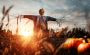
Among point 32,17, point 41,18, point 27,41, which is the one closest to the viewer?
point 27,41

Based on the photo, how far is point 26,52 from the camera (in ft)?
17.4

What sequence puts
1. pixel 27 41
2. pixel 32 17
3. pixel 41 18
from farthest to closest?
1. pixel 32 17
2. pixel 41 18
3. pixel 27 41

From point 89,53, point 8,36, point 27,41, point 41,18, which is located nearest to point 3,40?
point 8,36

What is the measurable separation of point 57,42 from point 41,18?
6.14 feet

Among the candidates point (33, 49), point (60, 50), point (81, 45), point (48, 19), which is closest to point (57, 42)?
point (60, 50)

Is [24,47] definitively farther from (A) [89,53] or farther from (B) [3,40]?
(A) [89,53]

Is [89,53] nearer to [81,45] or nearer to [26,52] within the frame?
[81,45]

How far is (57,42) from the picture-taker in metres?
6.79

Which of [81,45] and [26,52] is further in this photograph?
[81,45]

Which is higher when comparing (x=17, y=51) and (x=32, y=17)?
(x=32, y=17)

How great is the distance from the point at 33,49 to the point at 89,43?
170 centimetres

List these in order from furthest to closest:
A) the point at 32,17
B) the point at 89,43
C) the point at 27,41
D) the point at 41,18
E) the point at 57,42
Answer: the point at 32,17 < the point at 41,18 < the point at 57,42 < the point at 89,43 < the point at 27,41

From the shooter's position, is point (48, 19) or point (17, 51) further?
point (48, 19)

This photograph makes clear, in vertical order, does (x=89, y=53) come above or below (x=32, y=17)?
below
